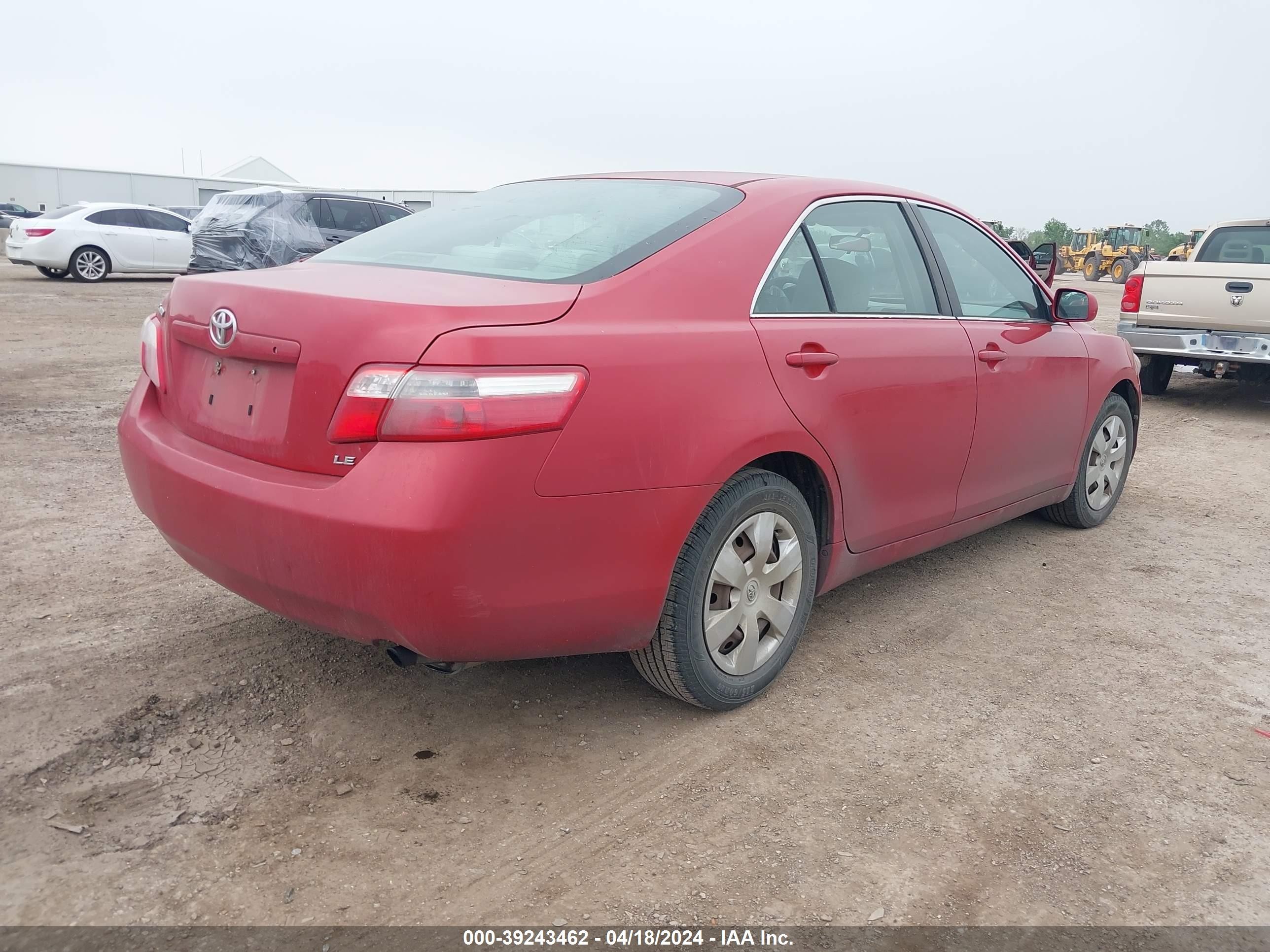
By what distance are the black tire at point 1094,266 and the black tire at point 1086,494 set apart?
35644mm

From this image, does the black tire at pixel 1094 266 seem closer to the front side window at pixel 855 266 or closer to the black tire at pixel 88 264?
the black tire at pixel 88 264

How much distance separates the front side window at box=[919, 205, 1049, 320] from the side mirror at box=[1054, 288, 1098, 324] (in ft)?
0.18

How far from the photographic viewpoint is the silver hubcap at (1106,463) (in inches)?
194

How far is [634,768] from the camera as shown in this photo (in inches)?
108

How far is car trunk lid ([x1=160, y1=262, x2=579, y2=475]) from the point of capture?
232 centimetres

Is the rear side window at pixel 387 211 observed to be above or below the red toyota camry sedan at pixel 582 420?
above

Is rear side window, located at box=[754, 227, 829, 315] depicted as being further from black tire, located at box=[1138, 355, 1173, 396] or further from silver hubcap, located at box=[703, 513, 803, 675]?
black tire, located at box=[1138, 355, 1173, 396]

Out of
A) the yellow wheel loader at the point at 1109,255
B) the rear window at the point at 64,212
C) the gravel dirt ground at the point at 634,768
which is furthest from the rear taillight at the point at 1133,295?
the yellow wheel loader at the point at 1109,255

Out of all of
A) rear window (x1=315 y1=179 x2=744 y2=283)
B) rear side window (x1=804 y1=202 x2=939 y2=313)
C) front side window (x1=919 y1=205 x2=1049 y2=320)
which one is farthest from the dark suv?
rear side window (x1=804 y1=202 x2=939 y2=313)

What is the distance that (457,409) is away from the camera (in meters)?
2.24

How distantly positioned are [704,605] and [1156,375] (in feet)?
28.1

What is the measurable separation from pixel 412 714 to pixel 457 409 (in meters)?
1.13

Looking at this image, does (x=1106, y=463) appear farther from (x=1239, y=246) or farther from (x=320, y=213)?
(x=320, y=213)

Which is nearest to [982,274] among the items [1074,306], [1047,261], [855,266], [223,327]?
[1074,306]
